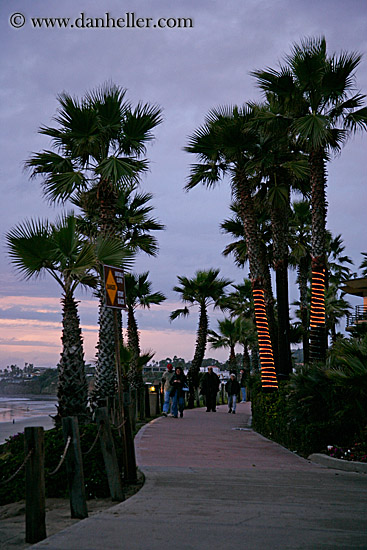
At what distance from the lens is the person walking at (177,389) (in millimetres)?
20406

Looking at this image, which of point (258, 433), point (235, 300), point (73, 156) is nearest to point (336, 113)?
point (73, 156)

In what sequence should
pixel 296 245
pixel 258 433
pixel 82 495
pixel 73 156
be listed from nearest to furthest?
pixel 82 495 < pixel 258 433 < pixel 73 156 < pixel 296 245

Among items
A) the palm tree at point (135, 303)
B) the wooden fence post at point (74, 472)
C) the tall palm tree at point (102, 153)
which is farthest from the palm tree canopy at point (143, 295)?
the wooden fence post at point (74, 472)

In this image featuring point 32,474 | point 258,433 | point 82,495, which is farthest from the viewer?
point 258,433

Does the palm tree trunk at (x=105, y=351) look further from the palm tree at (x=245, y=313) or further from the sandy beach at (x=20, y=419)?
the palm tree at (x=245, y=313)

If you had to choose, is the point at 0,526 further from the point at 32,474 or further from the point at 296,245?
the point at 296,245

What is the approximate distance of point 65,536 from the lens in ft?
14.9

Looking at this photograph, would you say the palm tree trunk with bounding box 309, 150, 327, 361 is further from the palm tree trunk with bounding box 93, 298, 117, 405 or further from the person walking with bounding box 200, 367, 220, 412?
the person walking with bounding box 200, 367, 220, 412

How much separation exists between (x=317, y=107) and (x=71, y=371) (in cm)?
1086

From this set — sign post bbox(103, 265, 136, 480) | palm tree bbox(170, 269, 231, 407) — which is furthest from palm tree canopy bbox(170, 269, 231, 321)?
sign post bbox(103, 265, 136, 480)

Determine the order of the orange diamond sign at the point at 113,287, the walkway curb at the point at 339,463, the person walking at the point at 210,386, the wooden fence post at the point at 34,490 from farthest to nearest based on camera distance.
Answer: the person walking at the point at 210,386 → the walkway curb at the point at 339,463 → the orange diamond sign at the point at 113,287 → the wooden fence post at the point at 34,490

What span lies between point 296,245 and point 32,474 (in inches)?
1151

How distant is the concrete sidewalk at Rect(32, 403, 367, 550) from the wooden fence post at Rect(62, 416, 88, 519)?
324 millimetres

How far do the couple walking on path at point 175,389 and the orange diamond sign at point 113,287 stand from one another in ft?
41.6
